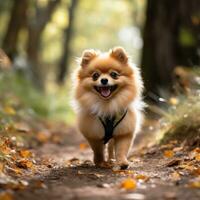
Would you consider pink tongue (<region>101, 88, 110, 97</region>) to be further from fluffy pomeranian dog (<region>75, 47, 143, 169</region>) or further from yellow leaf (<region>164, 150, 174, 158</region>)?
yellow leaf (<region>164, 150, 174, 158</region>)

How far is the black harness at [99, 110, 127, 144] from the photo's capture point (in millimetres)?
6810

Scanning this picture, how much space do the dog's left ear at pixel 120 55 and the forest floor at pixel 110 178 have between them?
Result: 1.44 meters

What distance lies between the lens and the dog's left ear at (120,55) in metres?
6.96

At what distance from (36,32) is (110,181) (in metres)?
16.6

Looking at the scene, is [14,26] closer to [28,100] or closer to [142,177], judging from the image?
[28,100]

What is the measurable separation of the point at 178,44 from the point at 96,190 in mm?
9486

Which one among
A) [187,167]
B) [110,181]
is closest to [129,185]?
[110,181]

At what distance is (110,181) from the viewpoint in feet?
18.4

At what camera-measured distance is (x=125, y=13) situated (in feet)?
143

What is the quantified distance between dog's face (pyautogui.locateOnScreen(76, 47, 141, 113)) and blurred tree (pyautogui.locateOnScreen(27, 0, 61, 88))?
14.8m

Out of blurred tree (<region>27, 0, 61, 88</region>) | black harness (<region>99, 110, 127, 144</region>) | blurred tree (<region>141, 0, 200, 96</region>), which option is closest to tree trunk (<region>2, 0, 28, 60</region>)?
blurred tree (<region>27, 0, 61, 88</region>)

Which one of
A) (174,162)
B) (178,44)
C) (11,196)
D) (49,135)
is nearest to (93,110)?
(174,162)

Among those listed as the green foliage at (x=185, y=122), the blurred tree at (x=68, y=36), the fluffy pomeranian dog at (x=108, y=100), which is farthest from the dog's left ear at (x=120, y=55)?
the blurred tree at (x=68, y=36)

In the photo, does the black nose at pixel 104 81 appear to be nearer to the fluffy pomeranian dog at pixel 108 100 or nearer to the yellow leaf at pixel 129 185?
the fluffy pomeranian dog at pixel 108 100
